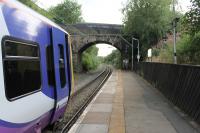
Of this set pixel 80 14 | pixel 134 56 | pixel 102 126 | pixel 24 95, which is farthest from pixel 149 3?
pixel 24 95

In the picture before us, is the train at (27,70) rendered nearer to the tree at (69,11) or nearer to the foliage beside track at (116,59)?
the foliage beside track at (116,59)

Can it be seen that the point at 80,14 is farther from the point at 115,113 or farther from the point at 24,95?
the point at 24,95

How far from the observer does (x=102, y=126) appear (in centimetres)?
1268

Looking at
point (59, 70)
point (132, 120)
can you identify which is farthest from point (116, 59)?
point (59, 70)

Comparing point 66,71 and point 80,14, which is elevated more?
point 80,14

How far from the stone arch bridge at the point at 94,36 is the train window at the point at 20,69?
68637 millimetres

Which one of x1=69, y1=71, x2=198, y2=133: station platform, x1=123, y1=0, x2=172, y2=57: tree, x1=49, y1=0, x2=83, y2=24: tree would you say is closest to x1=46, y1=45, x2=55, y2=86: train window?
x1=69, y1=71, x2=198, y2=133: station platform

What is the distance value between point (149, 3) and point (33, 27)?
215 ft

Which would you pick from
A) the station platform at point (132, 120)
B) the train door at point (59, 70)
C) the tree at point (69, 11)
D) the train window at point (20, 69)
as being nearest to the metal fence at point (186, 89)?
the station platform at point (132, 120)

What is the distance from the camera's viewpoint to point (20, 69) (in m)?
6.84

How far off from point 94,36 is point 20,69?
237 feet

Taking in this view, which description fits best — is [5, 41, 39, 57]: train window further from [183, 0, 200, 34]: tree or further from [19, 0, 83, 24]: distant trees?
[19, 0, 83, 24]: distant trees

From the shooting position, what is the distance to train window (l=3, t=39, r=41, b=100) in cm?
614

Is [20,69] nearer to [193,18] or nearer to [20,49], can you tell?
[20,49]
